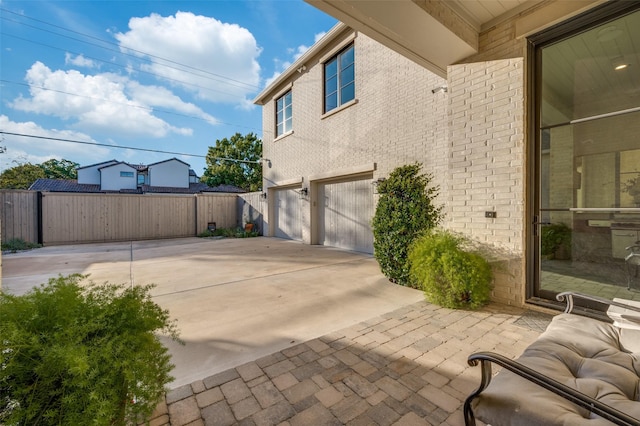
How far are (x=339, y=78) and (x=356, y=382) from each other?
7.97 meters

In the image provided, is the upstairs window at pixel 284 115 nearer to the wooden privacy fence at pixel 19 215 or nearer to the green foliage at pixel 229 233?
the green foliage at pixel 229 233

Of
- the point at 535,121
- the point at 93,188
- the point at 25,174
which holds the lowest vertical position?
the point at 535,121

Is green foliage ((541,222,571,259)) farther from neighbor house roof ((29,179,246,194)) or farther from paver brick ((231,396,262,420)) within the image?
neighbor house roof ((29,179,246,194))

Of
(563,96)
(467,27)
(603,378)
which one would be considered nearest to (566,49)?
(563,96)

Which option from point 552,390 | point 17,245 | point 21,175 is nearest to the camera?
point 552,390

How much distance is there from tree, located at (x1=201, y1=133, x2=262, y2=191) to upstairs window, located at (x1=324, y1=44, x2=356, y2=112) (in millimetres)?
18816

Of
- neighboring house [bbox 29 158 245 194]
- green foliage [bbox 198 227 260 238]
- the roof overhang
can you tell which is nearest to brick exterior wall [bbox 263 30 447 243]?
the roof overhang

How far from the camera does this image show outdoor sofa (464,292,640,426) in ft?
3.37

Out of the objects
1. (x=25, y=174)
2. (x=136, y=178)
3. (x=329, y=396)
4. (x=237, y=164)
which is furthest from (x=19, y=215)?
(x=25, y=174)

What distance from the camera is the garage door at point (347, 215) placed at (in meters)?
7.14

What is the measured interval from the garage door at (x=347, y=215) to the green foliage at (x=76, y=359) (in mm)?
5998

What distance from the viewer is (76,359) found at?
107 centimetres

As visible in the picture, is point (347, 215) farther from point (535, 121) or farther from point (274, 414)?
point (274, 414)

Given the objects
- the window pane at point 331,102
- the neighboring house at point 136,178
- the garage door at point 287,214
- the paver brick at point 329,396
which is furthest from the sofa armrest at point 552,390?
the neighboring house at point 136,178
